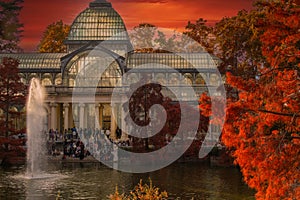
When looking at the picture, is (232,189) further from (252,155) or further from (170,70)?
(170,70)

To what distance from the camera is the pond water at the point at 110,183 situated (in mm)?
40000

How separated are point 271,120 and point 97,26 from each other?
2936 inches

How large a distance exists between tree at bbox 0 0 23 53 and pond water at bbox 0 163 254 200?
56.3 metres

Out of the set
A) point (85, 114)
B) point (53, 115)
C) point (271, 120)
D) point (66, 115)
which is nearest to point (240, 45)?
point (85, 114)

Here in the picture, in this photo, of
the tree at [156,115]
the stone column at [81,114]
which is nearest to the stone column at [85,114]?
the stone column at [81,114]

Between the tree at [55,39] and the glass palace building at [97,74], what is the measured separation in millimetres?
15902

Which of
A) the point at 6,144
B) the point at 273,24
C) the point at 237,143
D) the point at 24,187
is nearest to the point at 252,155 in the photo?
the point at 237,143

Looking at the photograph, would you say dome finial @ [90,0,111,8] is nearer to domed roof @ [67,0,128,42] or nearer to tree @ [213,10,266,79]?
domed roof @ [67,0,128,42]

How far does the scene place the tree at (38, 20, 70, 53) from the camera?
109 metres

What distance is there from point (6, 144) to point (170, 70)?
3557cm

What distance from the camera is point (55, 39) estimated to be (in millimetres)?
110688

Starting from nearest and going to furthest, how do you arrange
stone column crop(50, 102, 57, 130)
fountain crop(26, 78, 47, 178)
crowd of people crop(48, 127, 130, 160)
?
fountain crop(26, 78, 47, 178)
crowd of people crop(48, 127, 130, 160)
stone column crop(50, 102, 57, 130)

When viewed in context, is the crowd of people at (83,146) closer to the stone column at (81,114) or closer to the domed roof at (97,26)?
the stone column at (81,114)

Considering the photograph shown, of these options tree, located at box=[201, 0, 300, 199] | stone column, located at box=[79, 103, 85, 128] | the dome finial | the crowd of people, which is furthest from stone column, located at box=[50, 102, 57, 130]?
tree, located at box=[201, 0, 300, 199]
